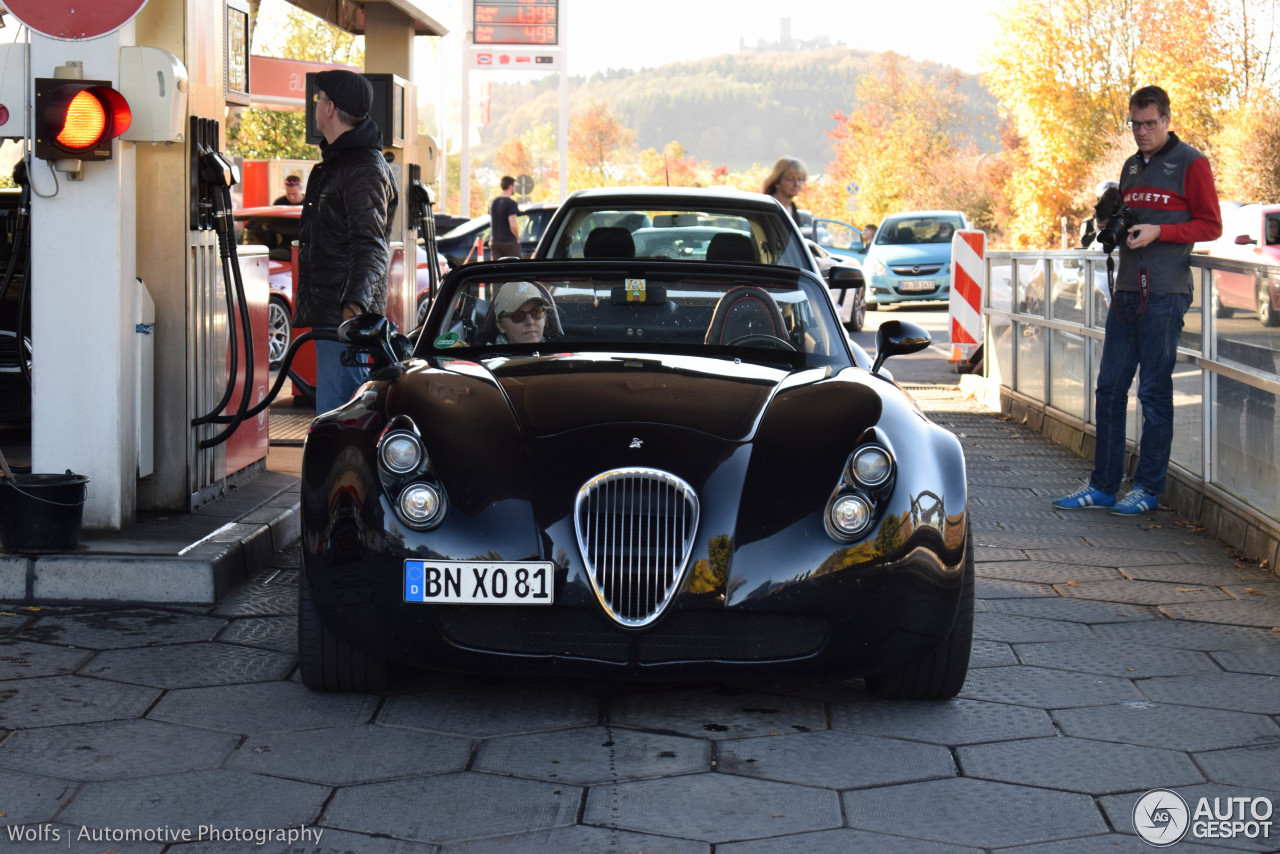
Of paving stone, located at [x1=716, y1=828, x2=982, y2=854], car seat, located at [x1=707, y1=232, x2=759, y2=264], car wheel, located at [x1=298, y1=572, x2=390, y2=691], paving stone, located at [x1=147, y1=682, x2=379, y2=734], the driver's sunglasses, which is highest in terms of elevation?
car seat, located at [x1=707, y1=232, x2=759, y2=264]

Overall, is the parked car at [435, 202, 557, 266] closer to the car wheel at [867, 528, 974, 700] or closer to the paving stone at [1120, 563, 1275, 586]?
the paving stone at [1120, 563, 1275, 586]

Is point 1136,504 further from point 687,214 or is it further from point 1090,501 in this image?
point 687,214

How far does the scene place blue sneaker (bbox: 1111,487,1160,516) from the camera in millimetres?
7449

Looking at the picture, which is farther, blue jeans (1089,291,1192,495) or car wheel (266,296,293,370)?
car wheel (266,296,293,370)

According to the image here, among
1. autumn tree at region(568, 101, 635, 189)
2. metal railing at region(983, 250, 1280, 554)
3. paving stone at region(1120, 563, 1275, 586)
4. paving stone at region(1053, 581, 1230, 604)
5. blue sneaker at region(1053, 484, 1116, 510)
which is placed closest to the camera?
paving stone at region(1053, 581, 1230, 604)

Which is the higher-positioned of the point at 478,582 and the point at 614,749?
the point at 478,582

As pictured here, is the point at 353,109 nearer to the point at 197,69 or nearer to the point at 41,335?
the point at 197,69

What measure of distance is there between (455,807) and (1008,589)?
10.00 ft

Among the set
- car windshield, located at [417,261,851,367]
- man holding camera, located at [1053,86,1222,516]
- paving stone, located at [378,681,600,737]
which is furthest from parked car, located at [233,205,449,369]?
paving stone, located at [378,681,600,737]

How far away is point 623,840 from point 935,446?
155 centimetres

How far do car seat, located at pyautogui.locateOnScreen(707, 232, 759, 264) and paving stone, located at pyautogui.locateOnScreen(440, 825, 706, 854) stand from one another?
504cm

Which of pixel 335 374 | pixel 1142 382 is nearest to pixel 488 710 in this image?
pixel 335 374

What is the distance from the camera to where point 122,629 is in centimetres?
504

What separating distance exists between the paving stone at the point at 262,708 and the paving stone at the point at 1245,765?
7.01 ft
